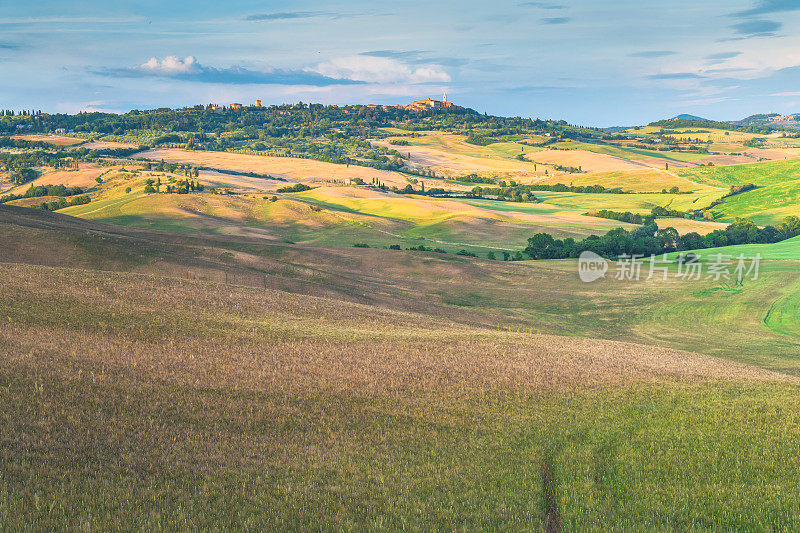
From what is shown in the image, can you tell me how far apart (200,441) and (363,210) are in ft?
473

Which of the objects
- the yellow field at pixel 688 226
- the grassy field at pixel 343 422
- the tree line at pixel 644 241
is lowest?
the grassy field at pixel 343 422

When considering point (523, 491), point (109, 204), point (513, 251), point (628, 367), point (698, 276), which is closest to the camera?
point (523, 491)

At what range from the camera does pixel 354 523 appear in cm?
1216

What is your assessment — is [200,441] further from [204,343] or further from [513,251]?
[513,251]

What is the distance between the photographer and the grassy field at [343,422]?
12.9 m

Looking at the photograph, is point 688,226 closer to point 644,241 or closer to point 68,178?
point 644,241

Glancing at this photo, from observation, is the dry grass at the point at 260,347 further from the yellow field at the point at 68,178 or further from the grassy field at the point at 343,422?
the yellow field at the point at 68,178

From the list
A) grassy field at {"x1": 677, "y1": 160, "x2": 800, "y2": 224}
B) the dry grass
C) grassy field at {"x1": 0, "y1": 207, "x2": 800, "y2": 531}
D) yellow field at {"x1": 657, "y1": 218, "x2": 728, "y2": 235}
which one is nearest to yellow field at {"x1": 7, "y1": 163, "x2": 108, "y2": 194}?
yellow field at {"x1": 657, "y1": 218, "x2": 728, "y2": 235}

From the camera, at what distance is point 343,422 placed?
18031 millimetres

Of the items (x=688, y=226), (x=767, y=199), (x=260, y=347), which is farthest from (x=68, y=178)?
(x=767, y=199)

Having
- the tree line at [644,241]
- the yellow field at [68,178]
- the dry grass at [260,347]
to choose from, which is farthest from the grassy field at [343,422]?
the yellow field at [68,178]

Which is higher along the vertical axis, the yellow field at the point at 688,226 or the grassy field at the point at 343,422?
the yellow field at the point at 688,226

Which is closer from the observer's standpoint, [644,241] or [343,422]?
[343,422]

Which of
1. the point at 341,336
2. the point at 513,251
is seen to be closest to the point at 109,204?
the point at 513,251
